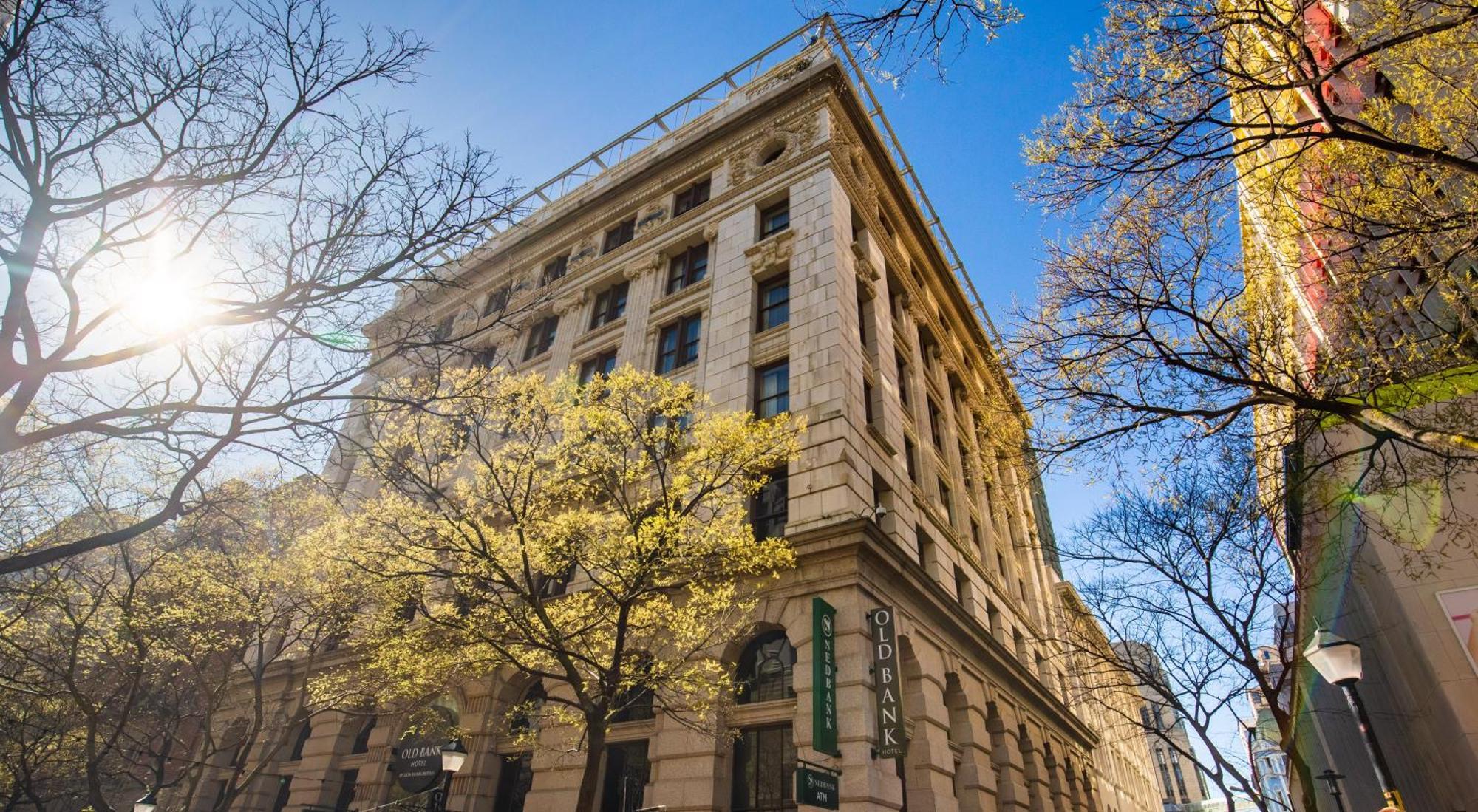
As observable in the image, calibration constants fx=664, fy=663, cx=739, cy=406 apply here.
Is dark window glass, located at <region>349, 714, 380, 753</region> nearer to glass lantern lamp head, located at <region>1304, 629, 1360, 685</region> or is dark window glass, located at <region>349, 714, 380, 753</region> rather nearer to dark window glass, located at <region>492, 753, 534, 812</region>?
dark window glass, located at <region>492, 753, 534, 812</region>

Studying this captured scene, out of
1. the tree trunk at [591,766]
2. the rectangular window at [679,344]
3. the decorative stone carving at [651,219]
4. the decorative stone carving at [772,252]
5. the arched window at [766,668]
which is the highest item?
the decorative stone carving at [651,219]

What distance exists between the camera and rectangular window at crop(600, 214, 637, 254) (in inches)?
1201

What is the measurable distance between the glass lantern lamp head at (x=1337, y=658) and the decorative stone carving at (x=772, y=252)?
16495 mm

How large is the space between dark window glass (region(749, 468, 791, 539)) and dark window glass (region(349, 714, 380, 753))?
15174 mm

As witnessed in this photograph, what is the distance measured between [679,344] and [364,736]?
56.4ft

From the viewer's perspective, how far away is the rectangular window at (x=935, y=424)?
89.2ft

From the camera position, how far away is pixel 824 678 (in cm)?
1280

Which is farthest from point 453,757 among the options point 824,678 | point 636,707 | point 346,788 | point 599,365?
point 599,365

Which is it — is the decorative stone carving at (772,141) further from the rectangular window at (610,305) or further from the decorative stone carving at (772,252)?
the rectangular window at (610,305)

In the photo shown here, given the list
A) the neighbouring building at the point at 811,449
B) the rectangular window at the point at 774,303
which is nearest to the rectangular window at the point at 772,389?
the neighbouring building at the point at 811,449

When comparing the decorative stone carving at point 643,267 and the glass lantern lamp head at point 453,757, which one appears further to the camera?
the decorative stone carving at point 643,267

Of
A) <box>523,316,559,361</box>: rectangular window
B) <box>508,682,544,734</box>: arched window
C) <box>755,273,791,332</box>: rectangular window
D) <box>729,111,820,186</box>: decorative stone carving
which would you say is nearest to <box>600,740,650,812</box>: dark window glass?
<box>508,682,544,734</box>: arched window

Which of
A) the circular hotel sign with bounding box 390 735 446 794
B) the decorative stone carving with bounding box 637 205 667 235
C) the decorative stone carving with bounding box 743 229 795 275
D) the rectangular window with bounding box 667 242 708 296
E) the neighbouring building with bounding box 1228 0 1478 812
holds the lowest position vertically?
the circular hotel sign with bounding box 390 735 446 794

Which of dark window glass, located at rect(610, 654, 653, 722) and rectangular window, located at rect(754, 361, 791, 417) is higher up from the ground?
rectangular window, located at rect(754, 361, 791, 417)
